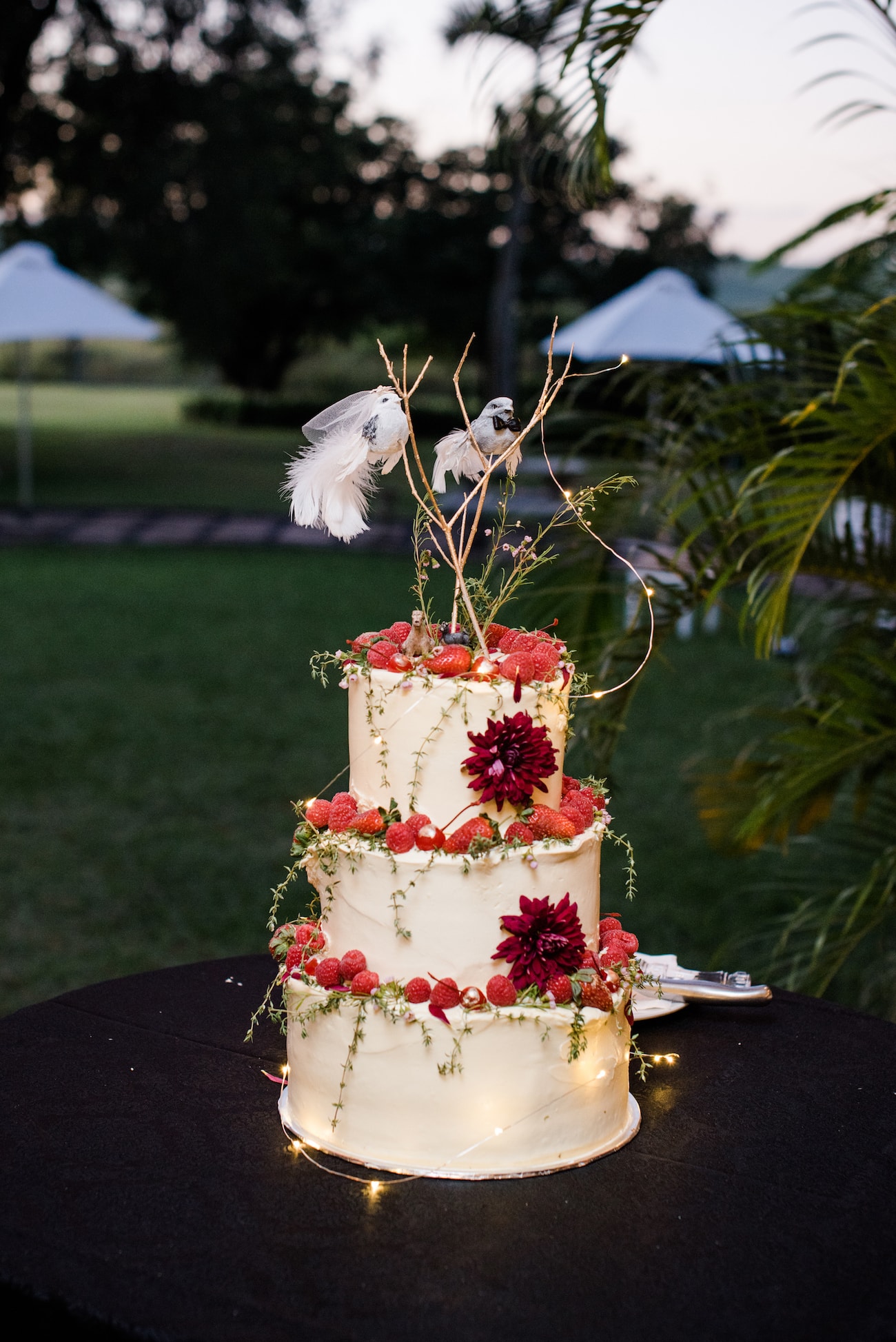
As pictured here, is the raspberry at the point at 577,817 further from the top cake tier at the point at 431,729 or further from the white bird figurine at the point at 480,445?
the white bird figurine at the point at 480,445

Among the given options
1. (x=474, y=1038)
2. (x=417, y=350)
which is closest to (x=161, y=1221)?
(x=474, y=1038)

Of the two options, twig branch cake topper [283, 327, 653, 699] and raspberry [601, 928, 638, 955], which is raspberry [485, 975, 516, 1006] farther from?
twig branch cake topper [283, 327, 653, 699]

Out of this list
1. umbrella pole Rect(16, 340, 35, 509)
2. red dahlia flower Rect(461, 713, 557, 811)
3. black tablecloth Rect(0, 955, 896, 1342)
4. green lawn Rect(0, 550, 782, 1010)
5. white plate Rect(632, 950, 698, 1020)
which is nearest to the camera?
black tablecloth Rect(0, 955, 896, 1342)

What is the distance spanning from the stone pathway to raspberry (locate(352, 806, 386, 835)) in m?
11.2

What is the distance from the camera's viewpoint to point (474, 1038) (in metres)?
1.77

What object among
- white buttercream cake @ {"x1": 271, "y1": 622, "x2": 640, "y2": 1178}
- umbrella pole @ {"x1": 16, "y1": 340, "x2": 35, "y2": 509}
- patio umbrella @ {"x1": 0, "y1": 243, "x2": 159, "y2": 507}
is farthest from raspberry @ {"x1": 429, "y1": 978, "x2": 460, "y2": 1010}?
umbrella pole @ {"x1": 16, "y1": 340, "x2": 35, "y2": 509}

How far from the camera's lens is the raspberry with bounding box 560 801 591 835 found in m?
1.88

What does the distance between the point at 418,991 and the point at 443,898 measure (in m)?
0.13

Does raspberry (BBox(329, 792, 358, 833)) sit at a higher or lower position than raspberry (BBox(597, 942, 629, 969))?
higher

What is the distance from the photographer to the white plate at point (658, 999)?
2220 mm

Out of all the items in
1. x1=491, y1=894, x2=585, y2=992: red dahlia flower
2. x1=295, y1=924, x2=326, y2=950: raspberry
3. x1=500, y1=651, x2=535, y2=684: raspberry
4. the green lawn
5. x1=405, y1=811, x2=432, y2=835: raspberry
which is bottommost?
the green lawn

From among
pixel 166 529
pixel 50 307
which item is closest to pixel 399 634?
pixel 50 307

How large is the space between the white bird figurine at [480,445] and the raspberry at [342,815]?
0.48 metres

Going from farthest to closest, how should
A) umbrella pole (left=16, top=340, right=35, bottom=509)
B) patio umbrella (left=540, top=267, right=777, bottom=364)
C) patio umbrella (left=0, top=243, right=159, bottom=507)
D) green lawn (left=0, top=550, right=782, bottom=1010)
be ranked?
umbrella pole (left=16, top=340, right=35, bottom=509) < patio umbrella (left=0, top=243, right=159, bottom=507) < patio umbrella (left=540, top=267, right=777, bottom=364) < green lawn (left=0, top=550, right=782, bottom=1010)
